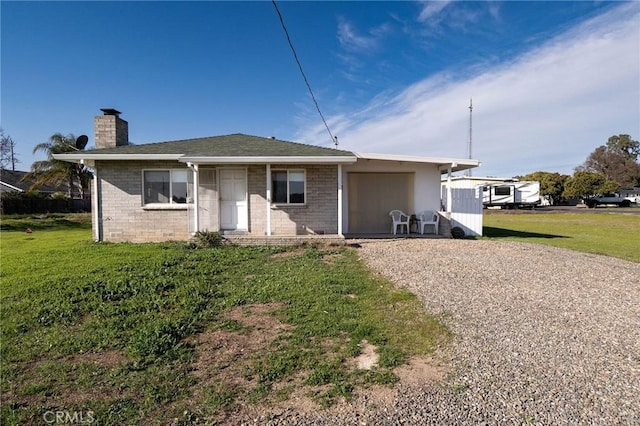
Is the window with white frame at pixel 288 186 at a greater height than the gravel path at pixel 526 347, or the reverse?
the window with white frame at pixel 288 186

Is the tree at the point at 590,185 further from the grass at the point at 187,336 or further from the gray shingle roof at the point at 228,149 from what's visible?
the grass at the point at 187,336

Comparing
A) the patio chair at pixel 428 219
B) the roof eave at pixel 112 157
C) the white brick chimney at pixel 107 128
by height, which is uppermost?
the white brick chimney at pixel 107 128

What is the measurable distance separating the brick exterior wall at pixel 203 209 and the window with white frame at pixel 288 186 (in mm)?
180

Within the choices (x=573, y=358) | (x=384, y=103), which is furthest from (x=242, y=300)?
(x=384, y=103)

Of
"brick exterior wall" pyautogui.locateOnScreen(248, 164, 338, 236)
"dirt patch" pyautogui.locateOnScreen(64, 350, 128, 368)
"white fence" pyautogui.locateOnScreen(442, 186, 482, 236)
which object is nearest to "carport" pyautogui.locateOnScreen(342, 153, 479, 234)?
"white fence" pyautogui.locateOnScreen(442, 186, 482, 236)

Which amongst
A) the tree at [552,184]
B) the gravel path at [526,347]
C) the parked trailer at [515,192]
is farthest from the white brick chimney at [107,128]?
the tree at [552,184]

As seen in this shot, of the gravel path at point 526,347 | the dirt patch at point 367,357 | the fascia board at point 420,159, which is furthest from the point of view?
the fascia board at point 420,159

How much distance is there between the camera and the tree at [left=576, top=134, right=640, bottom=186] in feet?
209

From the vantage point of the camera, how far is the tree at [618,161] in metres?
63.7

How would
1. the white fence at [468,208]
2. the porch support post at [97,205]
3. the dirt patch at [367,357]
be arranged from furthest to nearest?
the white fence at [468,208] < the porch support post at [97,205] < the dirt patch at [367,357]

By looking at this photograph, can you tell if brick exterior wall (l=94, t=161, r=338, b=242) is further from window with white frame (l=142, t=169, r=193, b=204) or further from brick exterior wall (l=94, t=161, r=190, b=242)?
window with white frame (l=142, t=169, r=193, b=204)

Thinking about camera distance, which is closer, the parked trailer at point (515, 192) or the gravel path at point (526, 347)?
the gravel path at point (526, 347)

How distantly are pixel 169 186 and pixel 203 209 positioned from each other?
1369 millimetres

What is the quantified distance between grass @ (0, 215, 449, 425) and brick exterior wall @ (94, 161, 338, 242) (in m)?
3.96
